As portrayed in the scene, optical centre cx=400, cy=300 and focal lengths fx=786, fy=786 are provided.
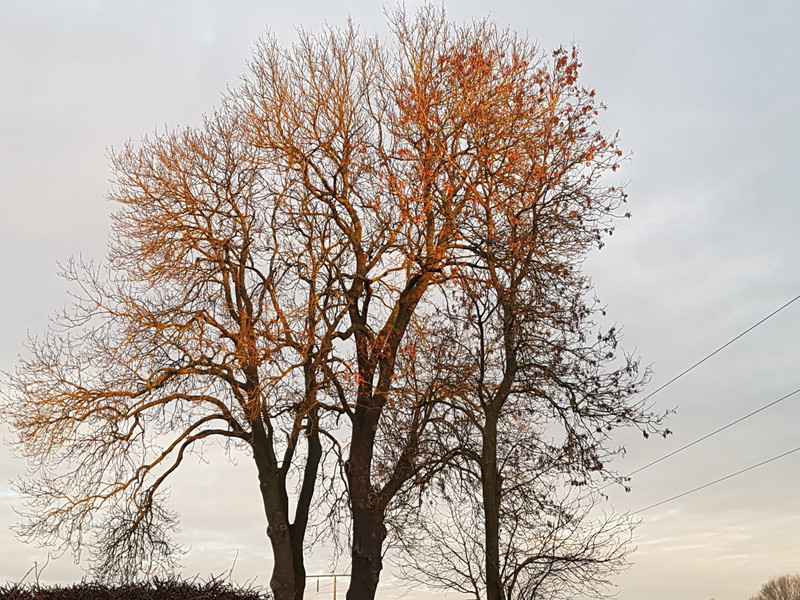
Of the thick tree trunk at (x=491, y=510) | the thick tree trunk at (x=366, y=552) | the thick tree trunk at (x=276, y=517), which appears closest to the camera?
the thick tree trunk at (x=491, y=510)

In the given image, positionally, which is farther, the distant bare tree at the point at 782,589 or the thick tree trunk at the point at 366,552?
the distant bare tree at the point at 782,589

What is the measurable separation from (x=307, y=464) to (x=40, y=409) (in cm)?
491

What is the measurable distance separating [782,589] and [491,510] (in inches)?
547

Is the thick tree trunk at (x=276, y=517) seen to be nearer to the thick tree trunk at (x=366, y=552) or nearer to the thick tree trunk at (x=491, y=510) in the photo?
the thick tree trunk at (x=366, y=552)

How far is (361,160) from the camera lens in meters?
14.7

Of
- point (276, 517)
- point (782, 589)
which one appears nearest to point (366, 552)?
point (276, 517)

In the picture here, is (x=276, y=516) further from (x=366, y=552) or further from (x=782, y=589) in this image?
(x=782, y=589)

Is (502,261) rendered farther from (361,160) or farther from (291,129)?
(291,129)

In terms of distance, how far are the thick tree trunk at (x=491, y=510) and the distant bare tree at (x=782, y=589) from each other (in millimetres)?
13005

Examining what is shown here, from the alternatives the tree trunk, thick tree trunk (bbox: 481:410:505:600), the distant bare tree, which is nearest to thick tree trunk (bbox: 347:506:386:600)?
the tree trunk

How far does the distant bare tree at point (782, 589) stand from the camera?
19453 millimetres

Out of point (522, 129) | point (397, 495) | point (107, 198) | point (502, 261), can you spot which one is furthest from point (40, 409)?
point (522, 129)

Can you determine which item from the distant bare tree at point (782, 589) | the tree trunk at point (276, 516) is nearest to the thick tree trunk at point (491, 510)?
the tree trunk at point (276, 516)

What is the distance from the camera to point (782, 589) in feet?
65.3
